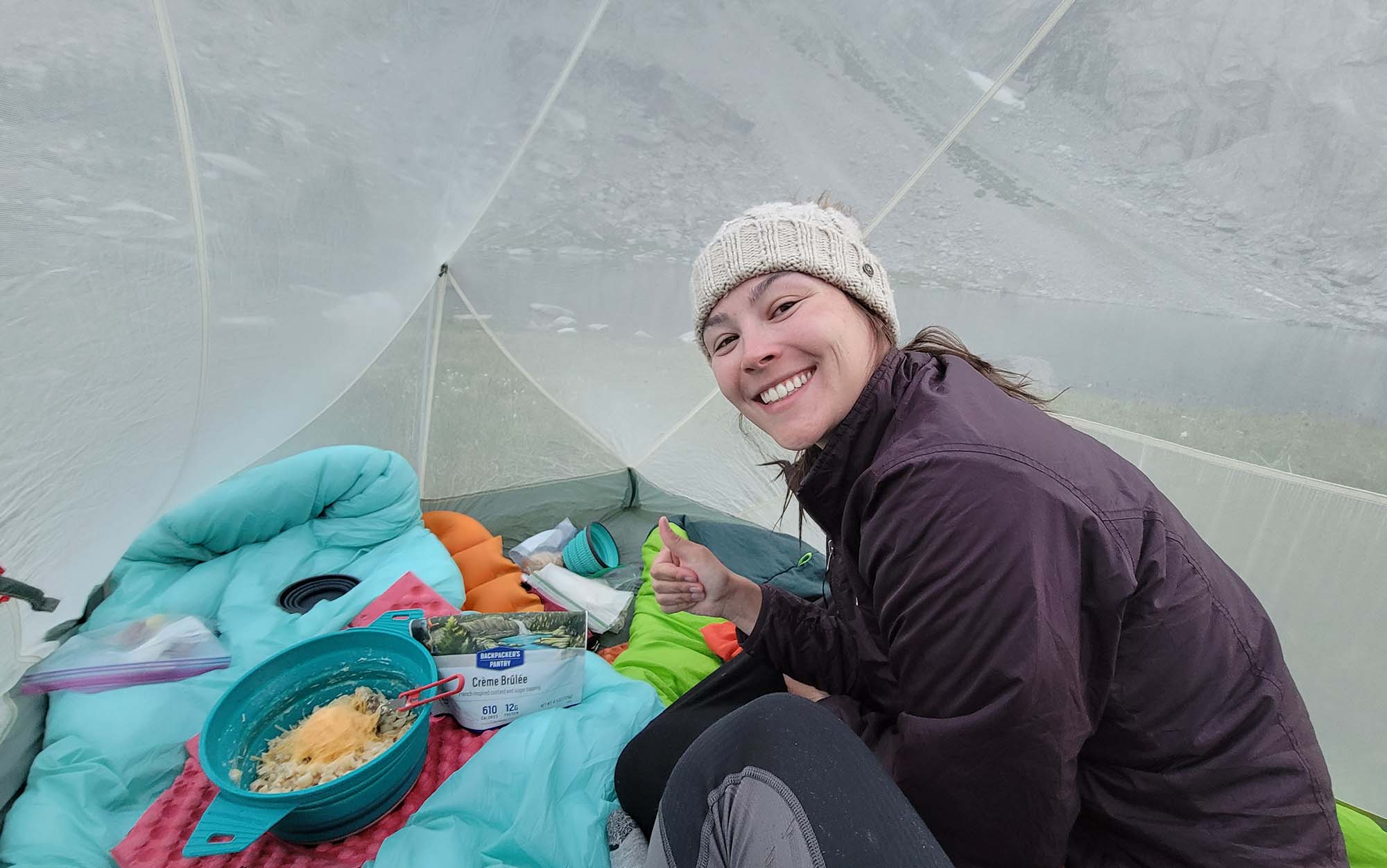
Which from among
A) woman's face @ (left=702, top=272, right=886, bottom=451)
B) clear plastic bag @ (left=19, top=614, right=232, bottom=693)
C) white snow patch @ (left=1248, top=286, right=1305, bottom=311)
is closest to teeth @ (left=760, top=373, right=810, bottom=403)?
woman's face @ (left=702, top=272, right=886, bottom=451)

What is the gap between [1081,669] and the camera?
2.61 feet

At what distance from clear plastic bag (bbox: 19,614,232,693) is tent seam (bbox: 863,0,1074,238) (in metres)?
2.14

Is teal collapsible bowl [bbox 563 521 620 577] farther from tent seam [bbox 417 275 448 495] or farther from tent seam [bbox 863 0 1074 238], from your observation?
tent seam [bbox 863 0 1074 238]

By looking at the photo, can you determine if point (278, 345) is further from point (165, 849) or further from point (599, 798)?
point (599, 798)

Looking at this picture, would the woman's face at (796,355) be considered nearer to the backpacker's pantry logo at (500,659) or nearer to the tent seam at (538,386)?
the backpacker's pantry logo at (500,659)

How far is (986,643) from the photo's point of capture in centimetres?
75

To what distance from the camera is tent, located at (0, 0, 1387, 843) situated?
4.21 ft

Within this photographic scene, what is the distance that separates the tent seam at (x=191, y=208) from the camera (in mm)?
1238

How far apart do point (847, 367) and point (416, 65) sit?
1423mm

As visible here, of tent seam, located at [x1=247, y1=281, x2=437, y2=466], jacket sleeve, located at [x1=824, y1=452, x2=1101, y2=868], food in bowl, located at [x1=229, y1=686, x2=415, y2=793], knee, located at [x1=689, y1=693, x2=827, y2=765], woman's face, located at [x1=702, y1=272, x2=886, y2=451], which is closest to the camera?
jacket sleeve, located at [x1=824, y1=452, x2=1101, y2=868]

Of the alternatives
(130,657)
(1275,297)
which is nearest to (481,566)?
(130,657)

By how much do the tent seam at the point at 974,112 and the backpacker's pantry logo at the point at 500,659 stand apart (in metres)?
1.62

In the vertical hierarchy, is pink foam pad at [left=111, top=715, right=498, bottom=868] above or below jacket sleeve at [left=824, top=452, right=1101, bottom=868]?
below

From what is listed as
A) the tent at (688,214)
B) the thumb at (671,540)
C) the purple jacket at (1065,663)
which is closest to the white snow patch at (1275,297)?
the tent at (688,214)
